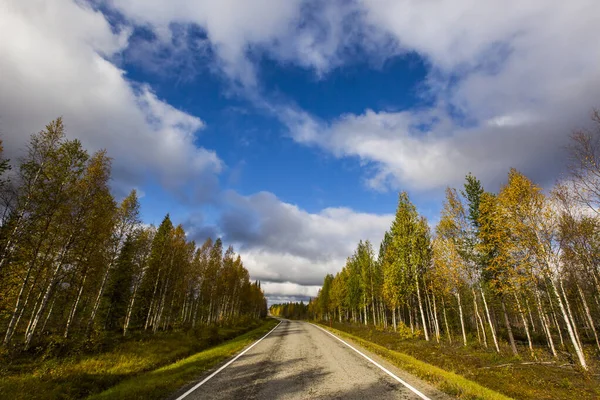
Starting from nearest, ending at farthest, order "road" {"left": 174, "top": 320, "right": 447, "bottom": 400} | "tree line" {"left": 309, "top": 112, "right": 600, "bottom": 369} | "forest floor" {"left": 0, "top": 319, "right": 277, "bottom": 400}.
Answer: "road" {"left": 174, "top": 320, "right": 447, "bottom": 400} → "forest floor" {"left": 0, "top": 319, "right": 277, "bottom": 400} → "tree line" {"left": 309, "top": 112, "right": 600, "bottom": 369}

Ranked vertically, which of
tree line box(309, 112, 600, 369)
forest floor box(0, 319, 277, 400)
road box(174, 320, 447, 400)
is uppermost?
tree line box(309, 112, 600, 369)

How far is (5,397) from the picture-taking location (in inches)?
318

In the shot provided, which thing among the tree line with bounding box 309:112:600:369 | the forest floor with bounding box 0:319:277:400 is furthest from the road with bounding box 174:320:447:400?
the tree line with bounding box 309:112:600:369

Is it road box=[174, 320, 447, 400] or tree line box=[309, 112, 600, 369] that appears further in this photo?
tree line box=[309, 112, 600, 369]

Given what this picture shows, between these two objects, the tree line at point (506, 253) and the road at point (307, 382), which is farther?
the tree line at point (506, 253)

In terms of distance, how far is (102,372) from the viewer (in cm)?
1188

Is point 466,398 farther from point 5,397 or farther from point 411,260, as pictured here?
point 411,260

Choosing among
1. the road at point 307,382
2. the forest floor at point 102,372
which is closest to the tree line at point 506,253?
the road at point 307,382

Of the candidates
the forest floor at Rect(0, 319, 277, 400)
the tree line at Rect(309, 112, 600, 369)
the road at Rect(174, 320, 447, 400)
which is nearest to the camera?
the road at Rect(174, 320, 447, 400)

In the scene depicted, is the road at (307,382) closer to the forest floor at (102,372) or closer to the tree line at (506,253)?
the forest floor at (102,372)

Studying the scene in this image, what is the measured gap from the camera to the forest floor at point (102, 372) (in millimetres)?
8672

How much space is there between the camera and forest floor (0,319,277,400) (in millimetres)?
8672

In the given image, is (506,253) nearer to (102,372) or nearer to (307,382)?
(307,382)

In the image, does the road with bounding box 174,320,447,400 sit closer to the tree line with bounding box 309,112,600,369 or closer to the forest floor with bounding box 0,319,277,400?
the forest floor with bounding box 0,319,277,400
